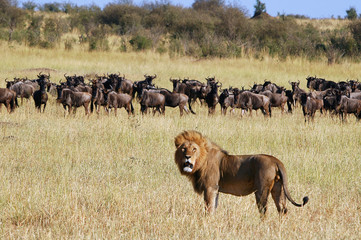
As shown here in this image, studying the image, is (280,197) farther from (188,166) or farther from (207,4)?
(207,4)

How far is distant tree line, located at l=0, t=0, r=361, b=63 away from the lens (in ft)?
122

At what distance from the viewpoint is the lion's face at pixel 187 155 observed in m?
5.52

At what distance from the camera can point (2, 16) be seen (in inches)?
1956

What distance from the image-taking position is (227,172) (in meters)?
5.88

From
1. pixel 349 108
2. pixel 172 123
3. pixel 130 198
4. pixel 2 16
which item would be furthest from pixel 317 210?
pixel 2 16

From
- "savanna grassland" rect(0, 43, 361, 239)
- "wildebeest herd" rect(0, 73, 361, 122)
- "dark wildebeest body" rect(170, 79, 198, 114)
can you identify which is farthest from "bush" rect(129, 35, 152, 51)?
"savanna grassland" rect(0, 43, 361, 239)

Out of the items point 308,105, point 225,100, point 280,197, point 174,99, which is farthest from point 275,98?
point 280,197

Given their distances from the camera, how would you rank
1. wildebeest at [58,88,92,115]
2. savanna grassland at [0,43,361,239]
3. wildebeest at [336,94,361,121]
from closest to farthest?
savanna grassland at [0,43,361,239] < wildebeest at [336,94,361,121] < wildebeest at [58,88,92,115]

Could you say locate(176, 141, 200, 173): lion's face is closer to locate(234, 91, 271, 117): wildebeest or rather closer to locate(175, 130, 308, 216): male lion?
locate(175, 130, 308, 216): male lion

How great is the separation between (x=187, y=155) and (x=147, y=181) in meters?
2.43

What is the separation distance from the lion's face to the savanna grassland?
0.65m

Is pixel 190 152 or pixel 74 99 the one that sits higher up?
pixel 190 152

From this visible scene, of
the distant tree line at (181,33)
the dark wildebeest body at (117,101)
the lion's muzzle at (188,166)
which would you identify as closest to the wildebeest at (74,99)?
the dark wildebeest body at (117,101)

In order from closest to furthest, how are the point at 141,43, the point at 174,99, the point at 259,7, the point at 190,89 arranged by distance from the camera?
the point at 174,99 → the point at 190,89 → the point at 141,43 → the point at 259,7
